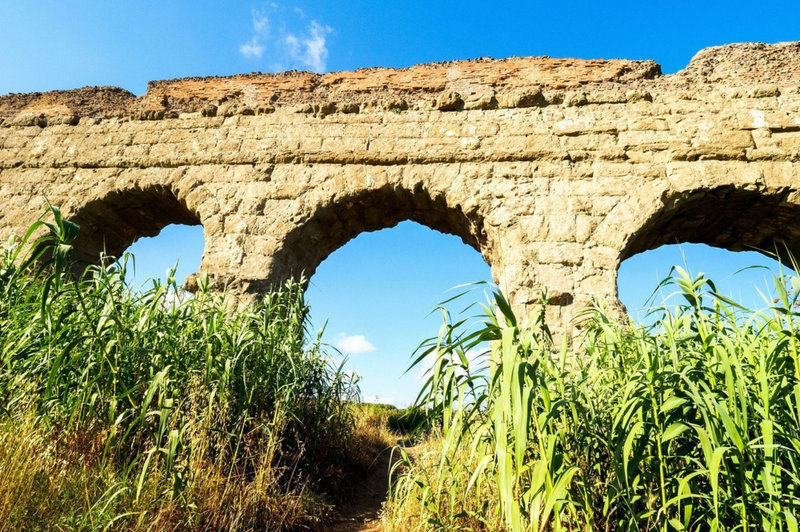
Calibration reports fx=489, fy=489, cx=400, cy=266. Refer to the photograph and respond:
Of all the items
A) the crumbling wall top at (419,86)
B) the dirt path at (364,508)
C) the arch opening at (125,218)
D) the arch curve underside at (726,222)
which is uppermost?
the crumbling wall top at (419,86)

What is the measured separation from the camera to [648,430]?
6.44ft

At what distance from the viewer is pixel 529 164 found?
5.14 m

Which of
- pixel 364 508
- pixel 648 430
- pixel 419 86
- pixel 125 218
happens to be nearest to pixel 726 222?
pixel 419 86

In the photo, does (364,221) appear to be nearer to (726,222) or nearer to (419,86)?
(419,86)

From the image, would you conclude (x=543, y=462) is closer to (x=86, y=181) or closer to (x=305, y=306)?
(x=305, y=306)

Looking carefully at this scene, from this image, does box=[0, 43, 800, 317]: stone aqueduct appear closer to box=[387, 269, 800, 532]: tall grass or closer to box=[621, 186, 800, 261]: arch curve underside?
box=[621, 186, 800, 261]: arch curve underside

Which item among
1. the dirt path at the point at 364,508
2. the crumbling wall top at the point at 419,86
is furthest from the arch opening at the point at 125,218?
the dirt path at the point at 364,508

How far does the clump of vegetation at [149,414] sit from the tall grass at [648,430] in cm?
109

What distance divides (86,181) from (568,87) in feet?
19.5

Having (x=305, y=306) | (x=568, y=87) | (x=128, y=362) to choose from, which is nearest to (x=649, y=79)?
(x=568, y=87)

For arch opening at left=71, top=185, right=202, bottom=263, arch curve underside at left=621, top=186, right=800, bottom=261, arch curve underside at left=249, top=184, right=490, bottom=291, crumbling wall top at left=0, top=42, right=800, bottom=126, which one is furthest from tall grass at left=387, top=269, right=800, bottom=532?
arch opening at left=71, top=185, right=202, bottom=263

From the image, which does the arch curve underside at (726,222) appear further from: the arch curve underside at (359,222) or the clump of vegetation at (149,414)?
the clump of vegetation at (149,414)

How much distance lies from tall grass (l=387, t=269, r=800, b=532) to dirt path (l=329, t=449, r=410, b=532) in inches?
43.2

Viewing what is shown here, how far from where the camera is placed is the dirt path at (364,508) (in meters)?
3.27
